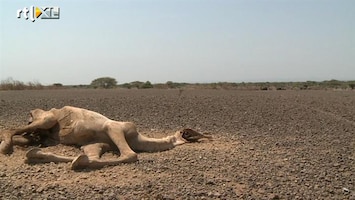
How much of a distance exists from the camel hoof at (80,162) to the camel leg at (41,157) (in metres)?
0.45

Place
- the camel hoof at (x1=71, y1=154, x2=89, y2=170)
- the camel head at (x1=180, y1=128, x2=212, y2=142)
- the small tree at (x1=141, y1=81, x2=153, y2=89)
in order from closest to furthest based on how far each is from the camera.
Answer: the camel hoof at (x1=71, y1=154, x2=89, y2=170) → the camel head at (x1=180, y1=128, x2=212, y2=142) → the small tree at (x1=141, y1=81, x2=153, y2=89)

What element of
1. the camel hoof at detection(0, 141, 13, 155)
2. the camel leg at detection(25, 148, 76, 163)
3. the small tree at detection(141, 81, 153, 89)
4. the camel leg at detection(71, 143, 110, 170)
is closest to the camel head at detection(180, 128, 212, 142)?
the camel leg at detection(71, 143, 110, 170)

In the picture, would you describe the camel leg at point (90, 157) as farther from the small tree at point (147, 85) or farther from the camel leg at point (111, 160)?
the small tree at point (147, 85)

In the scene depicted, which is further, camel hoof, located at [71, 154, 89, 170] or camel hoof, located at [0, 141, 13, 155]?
camel hoof, located at [0, 141, 13, 155]

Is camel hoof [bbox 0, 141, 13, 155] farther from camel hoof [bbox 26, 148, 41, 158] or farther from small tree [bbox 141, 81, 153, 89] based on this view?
small tree [bbox 141, 81, 153, 89]

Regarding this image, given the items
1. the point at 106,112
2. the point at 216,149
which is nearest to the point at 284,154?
the point at 216,149

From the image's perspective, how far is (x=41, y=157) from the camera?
20.9ft

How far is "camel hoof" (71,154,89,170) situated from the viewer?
19.6 feet

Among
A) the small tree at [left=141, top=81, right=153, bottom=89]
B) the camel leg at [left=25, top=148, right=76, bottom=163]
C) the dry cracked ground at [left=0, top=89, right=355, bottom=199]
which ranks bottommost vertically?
the dry cracked ground at [left=0, top=89, right=355, bottom=199]

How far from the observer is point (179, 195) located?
5035mm

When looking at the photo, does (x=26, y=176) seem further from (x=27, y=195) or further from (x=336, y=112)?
(x=336, y=112)

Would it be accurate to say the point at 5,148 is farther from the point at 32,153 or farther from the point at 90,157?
the point at 90,157

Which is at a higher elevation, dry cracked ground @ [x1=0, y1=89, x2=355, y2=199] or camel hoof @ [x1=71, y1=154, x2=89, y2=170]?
camel hoof @ [x1=71, y1=154, x2=89, y2=170]

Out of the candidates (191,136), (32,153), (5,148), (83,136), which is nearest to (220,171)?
(191,136)
